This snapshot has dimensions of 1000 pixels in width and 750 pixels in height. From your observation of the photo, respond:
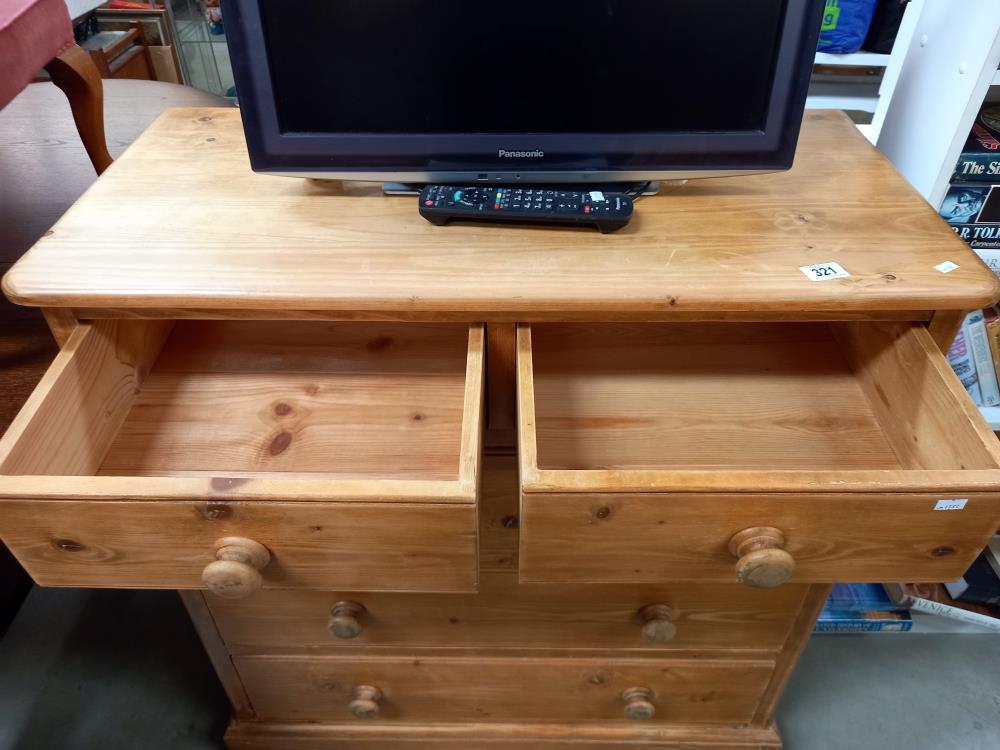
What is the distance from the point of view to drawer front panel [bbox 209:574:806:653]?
852 mm

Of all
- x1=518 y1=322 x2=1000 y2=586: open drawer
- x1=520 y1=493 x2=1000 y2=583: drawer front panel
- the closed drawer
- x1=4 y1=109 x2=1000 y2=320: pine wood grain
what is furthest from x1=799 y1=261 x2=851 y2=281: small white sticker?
the closed drawer

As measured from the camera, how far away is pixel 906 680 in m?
1.18

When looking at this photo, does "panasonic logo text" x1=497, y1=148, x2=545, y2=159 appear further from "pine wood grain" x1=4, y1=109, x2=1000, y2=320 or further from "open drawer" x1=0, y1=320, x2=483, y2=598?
"open drawer" x1=0, y1=320, x2=483, y2=598

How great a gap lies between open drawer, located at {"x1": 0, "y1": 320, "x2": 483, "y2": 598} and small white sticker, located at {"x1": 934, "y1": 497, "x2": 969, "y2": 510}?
39 centimetres

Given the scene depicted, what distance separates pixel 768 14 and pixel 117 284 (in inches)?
28.1

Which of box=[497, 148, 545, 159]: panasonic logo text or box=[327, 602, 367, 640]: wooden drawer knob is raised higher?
box=[497, 148, 545, 159]: panasonic logo text

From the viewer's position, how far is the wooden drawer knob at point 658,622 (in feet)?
2.78

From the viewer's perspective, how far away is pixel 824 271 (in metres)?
0.70

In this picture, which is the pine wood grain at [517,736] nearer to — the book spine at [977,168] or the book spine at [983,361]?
the book spine at [983,361]

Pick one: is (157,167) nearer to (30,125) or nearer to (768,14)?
(768,14)

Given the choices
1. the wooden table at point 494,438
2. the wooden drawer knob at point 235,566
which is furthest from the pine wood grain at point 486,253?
the wooden drawer knob at point 235,566

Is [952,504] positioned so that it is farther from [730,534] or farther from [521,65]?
[521,65]

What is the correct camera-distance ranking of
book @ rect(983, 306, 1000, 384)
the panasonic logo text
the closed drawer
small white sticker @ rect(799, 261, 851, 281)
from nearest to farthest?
small white sticker @ rect(799, 261, 851, 281), the panasonic logo text, the closed drawer, book @ rect(983, 306, 1000, 384)

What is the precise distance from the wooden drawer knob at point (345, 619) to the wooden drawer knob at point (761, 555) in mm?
459
